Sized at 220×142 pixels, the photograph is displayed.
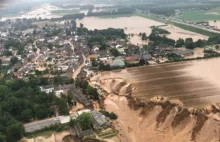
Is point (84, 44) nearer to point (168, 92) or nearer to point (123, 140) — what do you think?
point (168, 92)

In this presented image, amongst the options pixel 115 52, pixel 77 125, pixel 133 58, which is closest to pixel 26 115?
pixel 77 125

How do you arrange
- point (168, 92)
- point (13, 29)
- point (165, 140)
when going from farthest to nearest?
1. point (13, 29)
2. point (168, 92)
3. point (165, 140)

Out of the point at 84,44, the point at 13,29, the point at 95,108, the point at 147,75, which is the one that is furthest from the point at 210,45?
the point at 13,29

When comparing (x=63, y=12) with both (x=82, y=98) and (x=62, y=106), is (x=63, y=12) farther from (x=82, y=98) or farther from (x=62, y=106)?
(x=62, y=106)

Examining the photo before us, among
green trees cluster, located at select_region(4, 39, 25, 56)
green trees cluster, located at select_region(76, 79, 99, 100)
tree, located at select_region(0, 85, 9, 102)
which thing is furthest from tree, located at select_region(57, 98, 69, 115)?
green trees cluster, located at select_region(4, 39, 25, 56)

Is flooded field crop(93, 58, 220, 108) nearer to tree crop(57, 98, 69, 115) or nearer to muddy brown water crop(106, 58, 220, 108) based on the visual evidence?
muddy brown water crop(106, 58, 220, 108)
